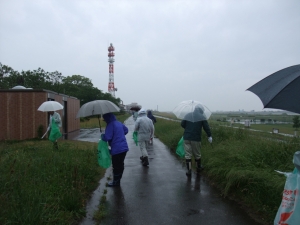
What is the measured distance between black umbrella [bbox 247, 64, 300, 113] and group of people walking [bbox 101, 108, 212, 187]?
128 inches

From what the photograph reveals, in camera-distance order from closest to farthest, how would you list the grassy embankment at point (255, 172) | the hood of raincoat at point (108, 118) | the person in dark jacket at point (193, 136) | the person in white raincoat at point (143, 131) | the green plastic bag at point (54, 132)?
the grassy embankment at point (255, 172) → the hood of raincoat at point (108, 118) → the person in dark jacket at point (193, 136) → the person in white raincoat at point (143, 131) → the green plastic bag at point (54, 132)

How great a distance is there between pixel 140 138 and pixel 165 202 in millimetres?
3372

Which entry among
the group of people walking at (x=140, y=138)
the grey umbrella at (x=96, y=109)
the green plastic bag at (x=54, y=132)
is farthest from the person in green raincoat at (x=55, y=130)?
the grey umbrella at (x=96, y=109)

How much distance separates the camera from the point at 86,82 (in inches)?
2584

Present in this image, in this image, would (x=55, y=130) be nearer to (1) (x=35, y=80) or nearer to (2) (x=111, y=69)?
(1) (x=35, y=80)

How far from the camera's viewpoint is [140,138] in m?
8.06

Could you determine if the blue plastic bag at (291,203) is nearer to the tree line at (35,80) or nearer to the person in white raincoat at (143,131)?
the person in white raincoat at (143,131)

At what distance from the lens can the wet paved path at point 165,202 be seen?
4.09 metres

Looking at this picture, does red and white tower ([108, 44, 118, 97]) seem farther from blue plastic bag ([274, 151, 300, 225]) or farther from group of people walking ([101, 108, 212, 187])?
blue plastic bag ([274, 151, 300, 225])

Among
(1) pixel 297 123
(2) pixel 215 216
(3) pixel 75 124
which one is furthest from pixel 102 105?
(3) pixel 75 124

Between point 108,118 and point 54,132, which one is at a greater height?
point 108,118

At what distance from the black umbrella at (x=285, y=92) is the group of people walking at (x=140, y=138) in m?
3.24

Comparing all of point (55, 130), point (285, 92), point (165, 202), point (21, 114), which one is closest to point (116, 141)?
point (165, 202)

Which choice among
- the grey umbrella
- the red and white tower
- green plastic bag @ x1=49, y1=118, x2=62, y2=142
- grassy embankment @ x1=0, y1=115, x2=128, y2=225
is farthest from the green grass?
the red and white tower
